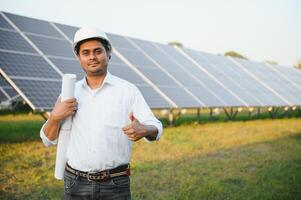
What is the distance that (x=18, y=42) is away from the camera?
418 inches

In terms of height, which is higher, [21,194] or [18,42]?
[18,42]

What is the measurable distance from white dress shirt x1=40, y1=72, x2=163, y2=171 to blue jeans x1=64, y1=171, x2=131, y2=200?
3.5 inches

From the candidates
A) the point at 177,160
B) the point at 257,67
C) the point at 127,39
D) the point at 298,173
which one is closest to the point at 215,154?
the point at 177,160

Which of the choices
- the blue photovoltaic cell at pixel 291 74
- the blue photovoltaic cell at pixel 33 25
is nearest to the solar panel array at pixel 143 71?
the blue photovoltaic cell at pixel 33 25

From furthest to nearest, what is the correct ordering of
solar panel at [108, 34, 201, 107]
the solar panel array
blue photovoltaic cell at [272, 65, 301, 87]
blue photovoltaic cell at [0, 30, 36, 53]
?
blue photovoltaic cell at [272, 65, 301, 87], solar panel at [108, 34, 201, 107], blue photovoltaic cell at [0, 30, 36, 53], the solar panel array

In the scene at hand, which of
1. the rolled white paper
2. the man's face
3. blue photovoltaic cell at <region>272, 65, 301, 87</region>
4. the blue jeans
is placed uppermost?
the man's face

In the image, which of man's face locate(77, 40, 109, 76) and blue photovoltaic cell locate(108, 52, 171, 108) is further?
blue photovoltaic cell locate(108, 52, 171, 108)

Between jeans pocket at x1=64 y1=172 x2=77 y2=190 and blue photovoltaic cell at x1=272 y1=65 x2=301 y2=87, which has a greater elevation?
jeans pocket at x1=64 y1=172 x2=77 y2=190

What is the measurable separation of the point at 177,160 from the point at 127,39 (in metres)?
9.04

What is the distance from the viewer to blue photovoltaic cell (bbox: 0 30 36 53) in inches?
399

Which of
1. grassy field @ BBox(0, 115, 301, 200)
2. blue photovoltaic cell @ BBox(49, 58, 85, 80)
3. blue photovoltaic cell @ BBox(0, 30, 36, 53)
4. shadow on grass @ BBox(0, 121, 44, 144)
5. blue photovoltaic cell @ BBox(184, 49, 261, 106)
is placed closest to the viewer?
grassy field @ BBox(0, 115, 301, 200)

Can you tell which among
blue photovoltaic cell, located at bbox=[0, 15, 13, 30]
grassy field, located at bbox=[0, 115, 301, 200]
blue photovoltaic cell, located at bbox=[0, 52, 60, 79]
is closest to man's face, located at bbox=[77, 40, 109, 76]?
grassy field, located at bbox=[0, 115, 301, 200]

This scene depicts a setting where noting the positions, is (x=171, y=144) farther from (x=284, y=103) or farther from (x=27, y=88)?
(x=284, y=103)

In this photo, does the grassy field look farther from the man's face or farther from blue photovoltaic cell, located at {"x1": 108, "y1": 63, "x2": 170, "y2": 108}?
the man's face
